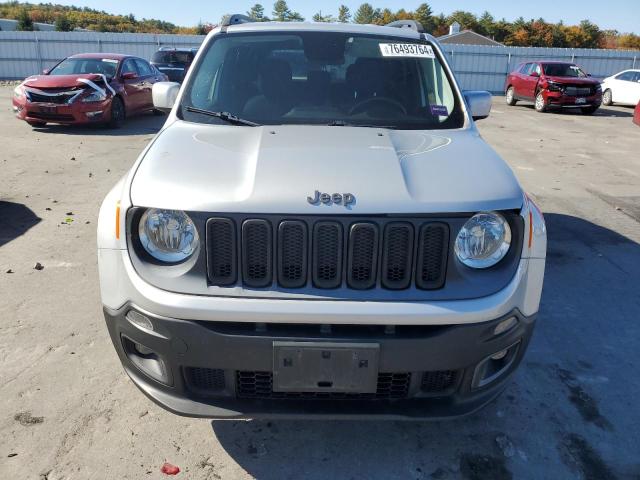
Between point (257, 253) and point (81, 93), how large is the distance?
34.9 feet

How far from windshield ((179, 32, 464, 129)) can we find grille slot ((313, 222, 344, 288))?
4.09ft

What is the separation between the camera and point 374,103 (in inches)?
142

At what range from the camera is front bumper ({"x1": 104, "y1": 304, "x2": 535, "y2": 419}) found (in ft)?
7.43

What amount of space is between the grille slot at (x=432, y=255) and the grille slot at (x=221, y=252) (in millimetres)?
749

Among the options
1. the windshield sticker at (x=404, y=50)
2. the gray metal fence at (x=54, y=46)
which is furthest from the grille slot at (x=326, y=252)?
the gray metal fence at (x=54, y=46)

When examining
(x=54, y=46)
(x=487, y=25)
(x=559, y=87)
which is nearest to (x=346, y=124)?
(x=559, y=87)

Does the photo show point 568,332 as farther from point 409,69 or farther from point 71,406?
point 71,406

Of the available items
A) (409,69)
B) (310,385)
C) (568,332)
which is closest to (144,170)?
(310,385)

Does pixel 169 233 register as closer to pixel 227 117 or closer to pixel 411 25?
pixel 227 117

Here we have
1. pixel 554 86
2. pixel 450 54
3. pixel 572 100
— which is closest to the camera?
pixel 572 100

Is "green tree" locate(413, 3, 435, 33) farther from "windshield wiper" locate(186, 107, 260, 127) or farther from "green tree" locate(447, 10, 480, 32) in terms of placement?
"windshield wiper" locate(186, 107, 260, 127)

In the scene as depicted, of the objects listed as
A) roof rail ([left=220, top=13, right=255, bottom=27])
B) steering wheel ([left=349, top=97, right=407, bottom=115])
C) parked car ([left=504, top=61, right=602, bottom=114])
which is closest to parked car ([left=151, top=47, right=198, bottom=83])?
parked car ([left=504, top=61, right=602, bottom=114])

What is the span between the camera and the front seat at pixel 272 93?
3461mm

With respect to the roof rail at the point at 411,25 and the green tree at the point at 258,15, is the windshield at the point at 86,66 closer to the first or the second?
the green tree at the point at 258,15
